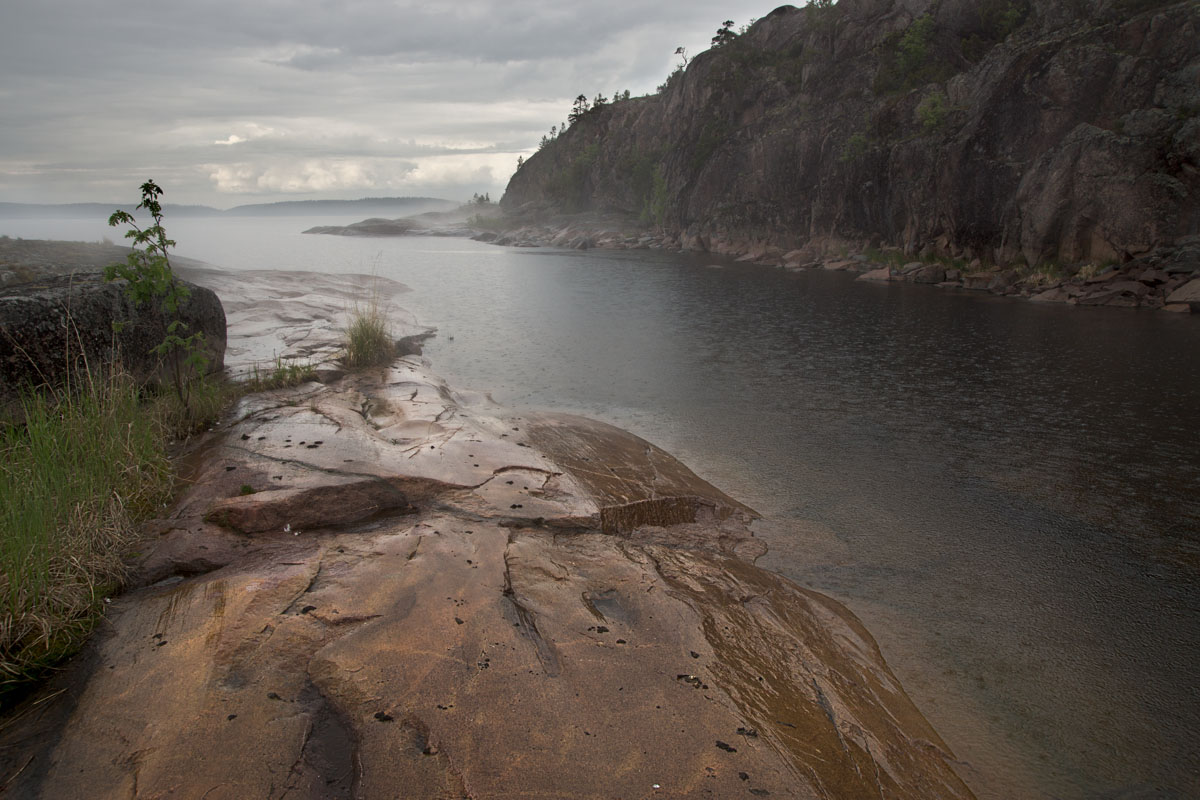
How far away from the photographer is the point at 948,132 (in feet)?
98.1

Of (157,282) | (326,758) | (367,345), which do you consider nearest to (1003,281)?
(367,345)

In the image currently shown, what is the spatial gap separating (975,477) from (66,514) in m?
8.16

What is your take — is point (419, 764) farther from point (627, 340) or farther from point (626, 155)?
point (626, 155)

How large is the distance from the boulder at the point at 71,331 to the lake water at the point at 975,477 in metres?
4.85

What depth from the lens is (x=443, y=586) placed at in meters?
4.36

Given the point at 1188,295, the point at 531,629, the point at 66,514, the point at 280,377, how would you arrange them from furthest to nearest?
the point at 1188,295 < the point at 280,377 < the point at 66,514 < the point at 531,629

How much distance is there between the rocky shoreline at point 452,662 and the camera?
2.98 metres

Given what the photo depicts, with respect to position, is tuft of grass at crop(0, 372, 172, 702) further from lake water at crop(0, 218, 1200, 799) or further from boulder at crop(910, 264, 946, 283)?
boulder at crop(910, 264, 946, 283)

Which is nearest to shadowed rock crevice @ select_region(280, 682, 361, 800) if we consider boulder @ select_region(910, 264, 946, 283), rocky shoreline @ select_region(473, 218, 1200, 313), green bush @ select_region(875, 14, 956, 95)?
rocky shoreline @ select_region(473, 218, 1200, 313)

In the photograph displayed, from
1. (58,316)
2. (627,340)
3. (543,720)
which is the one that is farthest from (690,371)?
(543,720)

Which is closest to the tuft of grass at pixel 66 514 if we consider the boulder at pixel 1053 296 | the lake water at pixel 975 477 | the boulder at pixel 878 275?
the lake water at pixel 975 477

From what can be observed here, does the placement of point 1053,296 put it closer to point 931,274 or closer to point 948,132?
point 931,274

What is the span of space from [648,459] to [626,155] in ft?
218

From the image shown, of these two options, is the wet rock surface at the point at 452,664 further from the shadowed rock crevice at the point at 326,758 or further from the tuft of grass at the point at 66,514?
the tuft of grass at the point at 66,514
